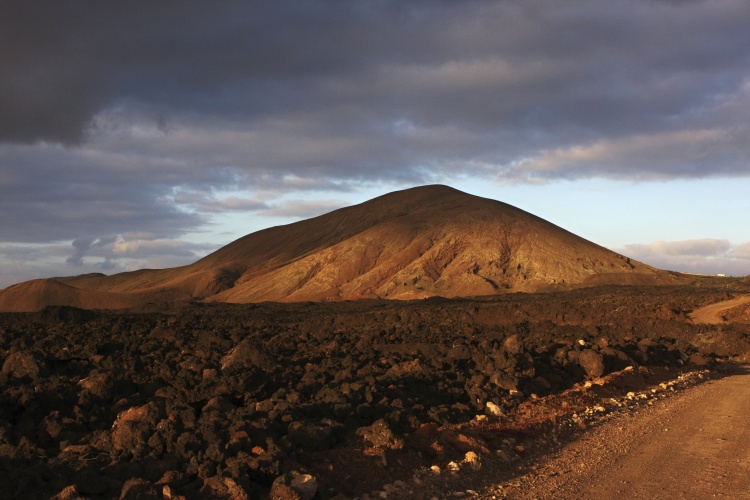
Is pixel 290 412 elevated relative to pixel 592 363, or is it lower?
elevated

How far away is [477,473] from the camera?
8.60 metres

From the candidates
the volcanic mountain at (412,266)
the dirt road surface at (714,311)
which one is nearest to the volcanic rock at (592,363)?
the dirt road surface at (714,311)

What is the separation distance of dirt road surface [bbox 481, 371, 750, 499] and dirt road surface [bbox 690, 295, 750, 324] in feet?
89.1

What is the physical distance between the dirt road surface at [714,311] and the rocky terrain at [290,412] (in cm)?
1817

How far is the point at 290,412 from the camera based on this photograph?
994 cm

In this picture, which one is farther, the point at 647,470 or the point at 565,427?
the point at 565,427

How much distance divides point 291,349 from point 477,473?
518 inches

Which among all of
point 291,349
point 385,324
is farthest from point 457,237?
point 291,349

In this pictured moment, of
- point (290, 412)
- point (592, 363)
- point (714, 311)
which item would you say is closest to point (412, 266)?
point (714, 311)

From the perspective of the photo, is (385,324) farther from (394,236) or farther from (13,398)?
(394,236)

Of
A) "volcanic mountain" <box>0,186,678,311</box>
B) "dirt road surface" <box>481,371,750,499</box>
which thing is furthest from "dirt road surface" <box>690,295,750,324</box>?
"volcanic mountain" <box>0,186,678,311</box>

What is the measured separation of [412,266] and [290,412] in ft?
262

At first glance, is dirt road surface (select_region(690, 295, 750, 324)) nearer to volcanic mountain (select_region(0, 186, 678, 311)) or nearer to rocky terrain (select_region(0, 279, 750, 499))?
rocky terrain (select_region(0, 279, 750, 499))

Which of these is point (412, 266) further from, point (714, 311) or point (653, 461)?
point (653, 461)
